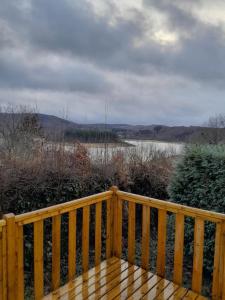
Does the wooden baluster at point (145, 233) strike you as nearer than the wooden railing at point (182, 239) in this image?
No

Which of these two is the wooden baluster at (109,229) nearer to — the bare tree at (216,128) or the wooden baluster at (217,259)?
the wooden baluster at (217,259)

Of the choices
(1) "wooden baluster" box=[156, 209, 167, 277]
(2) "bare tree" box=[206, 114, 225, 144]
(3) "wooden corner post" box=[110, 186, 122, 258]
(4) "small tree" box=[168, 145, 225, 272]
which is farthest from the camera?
(2) "bare tree" box=[206, 114, 225, 144]

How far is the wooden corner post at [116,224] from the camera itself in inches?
121

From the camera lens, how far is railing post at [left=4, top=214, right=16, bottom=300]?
78.4 inches

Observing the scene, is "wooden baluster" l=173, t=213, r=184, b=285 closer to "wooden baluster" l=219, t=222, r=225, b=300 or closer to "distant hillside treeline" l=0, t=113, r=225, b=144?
"wooden baluster" l=219, t=222, r=225, b=300

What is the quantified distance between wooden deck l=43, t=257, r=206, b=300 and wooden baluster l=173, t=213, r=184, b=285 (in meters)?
0.10

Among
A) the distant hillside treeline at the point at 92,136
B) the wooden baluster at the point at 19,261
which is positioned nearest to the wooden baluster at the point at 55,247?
the wooden baluster at the point at 19,261

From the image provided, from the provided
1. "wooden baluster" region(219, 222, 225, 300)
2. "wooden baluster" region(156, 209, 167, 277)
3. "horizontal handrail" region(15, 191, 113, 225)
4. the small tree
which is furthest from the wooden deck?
the small tree

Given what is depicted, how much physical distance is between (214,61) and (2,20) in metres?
5.27

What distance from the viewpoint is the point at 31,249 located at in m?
3.36

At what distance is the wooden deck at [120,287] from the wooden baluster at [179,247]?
0.33ft

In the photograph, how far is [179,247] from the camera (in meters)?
2.56

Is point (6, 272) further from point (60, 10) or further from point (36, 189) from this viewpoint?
point (60, 10)

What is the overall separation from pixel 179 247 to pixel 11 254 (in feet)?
5.16
